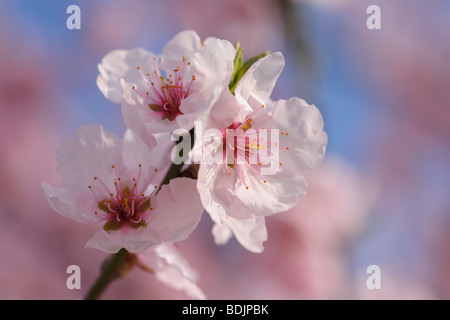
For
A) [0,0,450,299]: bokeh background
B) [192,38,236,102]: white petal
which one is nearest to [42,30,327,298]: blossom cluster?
[192,38,236,102]: white petal

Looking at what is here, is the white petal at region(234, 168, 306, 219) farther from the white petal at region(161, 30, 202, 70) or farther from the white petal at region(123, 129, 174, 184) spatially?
the white petal at region(161, 30, 202, 70)

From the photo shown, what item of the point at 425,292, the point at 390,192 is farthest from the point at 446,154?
the point at 425,292

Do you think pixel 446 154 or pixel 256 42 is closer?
pixel 256 42

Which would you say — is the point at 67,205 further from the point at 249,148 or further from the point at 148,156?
the point at 249,148

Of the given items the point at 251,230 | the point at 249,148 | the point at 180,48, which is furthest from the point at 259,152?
the point at 180,48

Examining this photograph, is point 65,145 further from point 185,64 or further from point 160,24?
point 160,24

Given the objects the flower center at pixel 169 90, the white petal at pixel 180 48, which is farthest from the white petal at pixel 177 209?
the white petal at pixel 180 48
